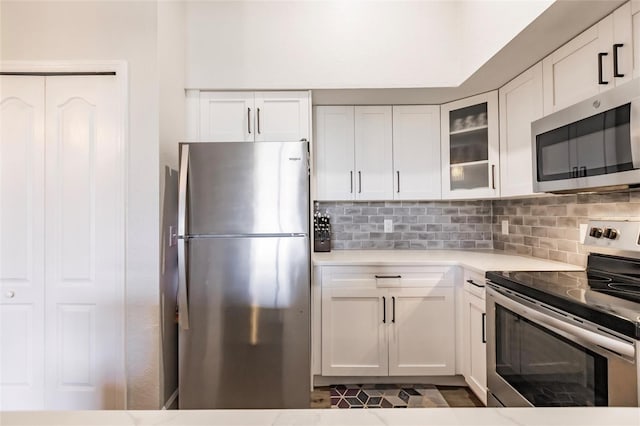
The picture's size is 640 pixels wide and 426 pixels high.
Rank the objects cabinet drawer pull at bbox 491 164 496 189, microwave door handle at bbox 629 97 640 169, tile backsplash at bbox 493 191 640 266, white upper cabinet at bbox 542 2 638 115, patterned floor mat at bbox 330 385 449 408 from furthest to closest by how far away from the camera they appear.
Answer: cabinet drawer pull at bbox 491 164 496 189 → patterned floor mat at bbox 330 385 449 408 → tile backsplash at bbox 493 191 640 266 → white upper cabinet at bbox 542 2 638 115 → microwave door handle at bbox 629 97 640 169

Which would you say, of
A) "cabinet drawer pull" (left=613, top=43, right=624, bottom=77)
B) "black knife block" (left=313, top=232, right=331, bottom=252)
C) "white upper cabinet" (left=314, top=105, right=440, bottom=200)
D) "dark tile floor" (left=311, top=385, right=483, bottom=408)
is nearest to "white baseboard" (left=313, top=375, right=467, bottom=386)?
"dark tile floor" (left=311, top=385, right=483, bottom=408)

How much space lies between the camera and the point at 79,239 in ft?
6.11

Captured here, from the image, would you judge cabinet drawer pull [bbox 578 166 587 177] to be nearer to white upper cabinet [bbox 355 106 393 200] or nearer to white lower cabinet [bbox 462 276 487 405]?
white lower cabinet [bbox 462 276 487 405]

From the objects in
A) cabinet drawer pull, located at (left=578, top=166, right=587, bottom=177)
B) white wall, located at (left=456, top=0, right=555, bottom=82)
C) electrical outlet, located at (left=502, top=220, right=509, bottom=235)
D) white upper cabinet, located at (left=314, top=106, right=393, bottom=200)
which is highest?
white wall, located at (left=456, top=0, right=555, bottom=82)

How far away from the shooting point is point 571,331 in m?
1.15

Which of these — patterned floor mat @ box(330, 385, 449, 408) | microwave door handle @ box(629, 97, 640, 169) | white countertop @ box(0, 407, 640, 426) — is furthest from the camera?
patterned floor mat @ box(330, 385, 449, 408)

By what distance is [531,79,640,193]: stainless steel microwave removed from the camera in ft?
3.92

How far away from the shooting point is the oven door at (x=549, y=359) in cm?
100

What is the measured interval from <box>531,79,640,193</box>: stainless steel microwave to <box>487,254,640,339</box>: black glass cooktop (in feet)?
1.36

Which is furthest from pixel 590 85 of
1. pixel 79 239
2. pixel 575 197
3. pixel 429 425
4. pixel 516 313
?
pixel 79 239

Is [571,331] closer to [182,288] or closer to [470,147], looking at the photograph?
[470,147]

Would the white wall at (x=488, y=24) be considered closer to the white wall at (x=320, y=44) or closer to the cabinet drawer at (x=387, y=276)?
the white wall at (x=320, y=44)

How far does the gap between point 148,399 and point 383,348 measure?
1425mm

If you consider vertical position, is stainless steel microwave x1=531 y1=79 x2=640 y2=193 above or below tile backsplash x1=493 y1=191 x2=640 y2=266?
→ above
